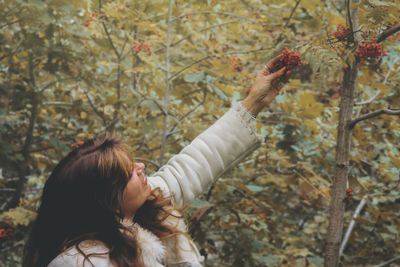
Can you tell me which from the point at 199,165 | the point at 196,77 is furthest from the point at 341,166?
the point at 196,77

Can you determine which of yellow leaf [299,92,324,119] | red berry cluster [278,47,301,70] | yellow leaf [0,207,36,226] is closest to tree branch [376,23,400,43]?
red berry cluster [278,47,301,70]

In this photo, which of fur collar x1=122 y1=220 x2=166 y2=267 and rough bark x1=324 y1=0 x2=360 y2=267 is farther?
rough bark x1=324 y1=0 x2=360 y2=267

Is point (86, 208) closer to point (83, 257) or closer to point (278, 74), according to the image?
point (83, 257)

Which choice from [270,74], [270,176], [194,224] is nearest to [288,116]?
[270,176]

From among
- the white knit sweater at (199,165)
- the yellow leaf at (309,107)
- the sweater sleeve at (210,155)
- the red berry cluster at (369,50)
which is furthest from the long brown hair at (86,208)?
the yellow leaf at (309,107)

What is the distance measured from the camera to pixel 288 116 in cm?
283

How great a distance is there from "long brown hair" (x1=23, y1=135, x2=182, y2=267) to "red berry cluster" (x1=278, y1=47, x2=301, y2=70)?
24.9 inches

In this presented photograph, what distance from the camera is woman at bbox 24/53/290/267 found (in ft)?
4.98

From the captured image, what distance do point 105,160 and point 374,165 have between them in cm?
186

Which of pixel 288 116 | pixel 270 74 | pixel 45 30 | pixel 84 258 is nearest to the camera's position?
pixel 84 258

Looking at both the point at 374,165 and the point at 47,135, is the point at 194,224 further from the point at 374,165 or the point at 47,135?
the point at 47,135

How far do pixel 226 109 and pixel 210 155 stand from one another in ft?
3.57

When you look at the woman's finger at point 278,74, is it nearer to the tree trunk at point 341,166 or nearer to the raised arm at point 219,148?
the raised arm at point 219,148

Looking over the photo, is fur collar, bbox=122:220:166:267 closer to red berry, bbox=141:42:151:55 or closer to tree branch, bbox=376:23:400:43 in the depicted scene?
tree branch, bbox=376:23:400:43
